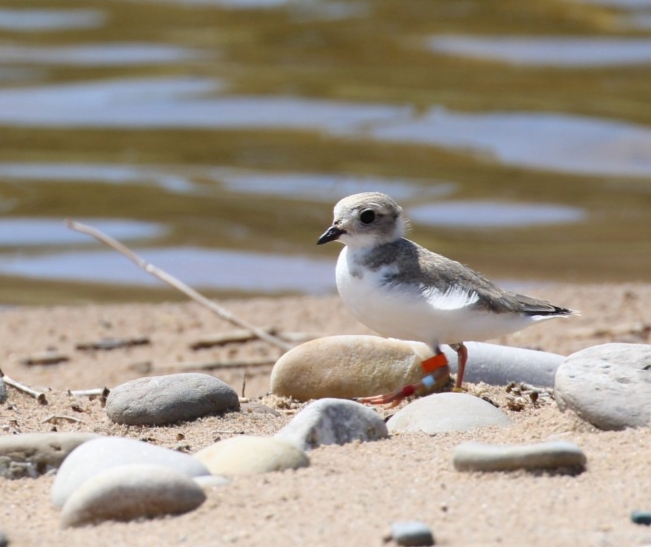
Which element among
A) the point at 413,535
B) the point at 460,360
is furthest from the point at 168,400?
the point at 413,535

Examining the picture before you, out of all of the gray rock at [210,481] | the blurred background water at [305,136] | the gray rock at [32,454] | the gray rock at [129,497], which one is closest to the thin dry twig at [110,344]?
the blurred background water at [305,136]

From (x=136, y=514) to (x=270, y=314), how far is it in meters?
5.27

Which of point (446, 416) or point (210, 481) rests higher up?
point (210, 481)

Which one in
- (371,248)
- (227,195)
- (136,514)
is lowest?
(227,195)

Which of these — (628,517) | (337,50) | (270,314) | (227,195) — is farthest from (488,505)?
(337,50)

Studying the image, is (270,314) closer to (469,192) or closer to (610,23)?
(469,192)

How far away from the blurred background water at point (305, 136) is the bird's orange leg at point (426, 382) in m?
5.09

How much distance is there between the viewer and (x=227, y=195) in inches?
497

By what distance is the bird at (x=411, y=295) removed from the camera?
15.4 feet

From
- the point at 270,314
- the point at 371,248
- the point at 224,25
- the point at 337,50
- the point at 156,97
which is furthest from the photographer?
the point at 224,25

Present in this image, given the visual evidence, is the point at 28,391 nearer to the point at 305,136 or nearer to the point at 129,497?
the point at 129,497

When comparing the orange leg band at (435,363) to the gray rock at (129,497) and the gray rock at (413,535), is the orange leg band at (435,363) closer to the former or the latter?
the gray rock at (129,497)

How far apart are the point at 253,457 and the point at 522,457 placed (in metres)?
0.81

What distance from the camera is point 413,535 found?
3.02 metres
